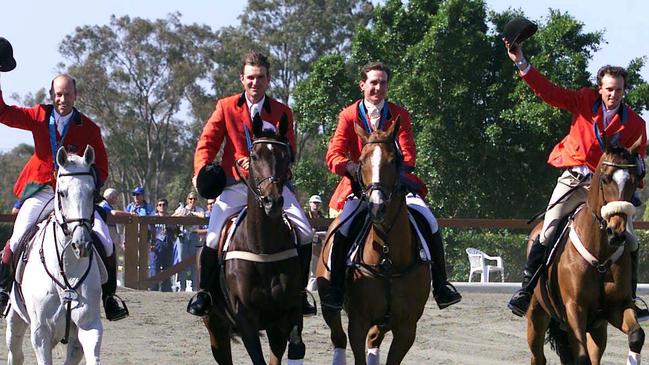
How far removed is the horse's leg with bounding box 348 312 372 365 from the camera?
10.2 metres

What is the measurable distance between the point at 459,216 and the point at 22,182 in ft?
77.9

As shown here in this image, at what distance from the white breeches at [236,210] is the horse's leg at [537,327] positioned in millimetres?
2778

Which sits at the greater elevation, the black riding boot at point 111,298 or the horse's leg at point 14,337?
the black riding boot at point 111,298

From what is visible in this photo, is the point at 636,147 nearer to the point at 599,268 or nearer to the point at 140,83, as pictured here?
the point at 599,268

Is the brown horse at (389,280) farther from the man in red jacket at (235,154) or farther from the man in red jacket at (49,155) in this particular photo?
the man in red jacket at (49,155)

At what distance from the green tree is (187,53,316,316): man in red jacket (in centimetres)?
4541

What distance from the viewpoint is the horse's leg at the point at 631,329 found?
33.9 ft

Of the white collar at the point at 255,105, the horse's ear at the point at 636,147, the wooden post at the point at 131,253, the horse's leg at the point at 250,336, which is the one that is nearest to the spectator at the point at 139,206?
the wooden post at the point at 131,253

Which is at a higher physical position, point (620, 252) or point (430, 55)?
point (430, 55)

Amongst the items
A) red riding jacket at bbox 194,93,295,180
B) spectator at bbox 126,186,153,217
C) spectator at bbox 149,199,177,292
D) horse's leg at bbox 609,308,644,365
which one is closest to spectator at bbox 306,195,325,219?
spectator at bbox 149,199,177,292

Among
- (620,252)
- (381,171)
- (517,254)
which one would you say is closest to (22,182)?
(381,171)

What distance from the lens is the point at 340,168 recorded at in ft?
34.9

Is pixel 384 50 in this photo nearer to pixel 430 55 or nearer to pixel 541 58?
pixel 430 55

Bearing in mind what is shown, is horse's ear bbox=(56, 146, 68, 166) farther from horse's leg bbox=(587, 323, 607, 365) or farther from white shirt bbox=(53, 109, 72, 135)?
horse's leg bbox=(587, 323, 607, 365)
